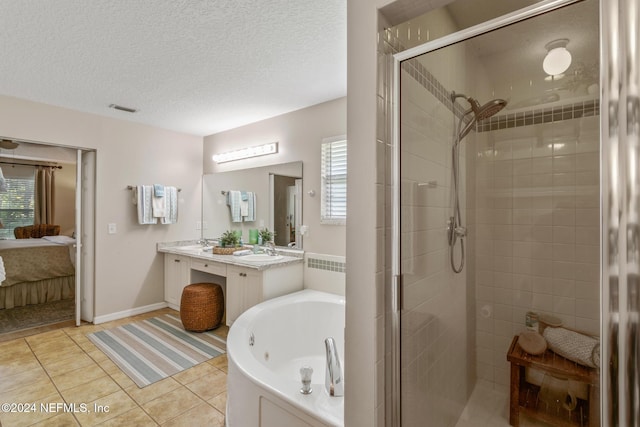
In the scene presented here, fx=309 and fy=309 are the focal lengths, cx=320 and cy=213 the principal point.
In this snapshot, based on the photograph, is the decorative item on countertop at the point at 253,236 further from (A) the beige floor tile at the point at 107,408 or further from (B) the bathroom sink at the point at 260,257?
(A) the beige floor tile at the point at 107,408

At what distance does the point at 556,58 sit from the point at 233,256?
308 centimetres

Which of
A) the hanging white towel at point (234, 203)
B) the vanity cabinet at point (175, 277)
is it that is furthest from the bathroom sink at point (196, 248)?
the hanging white towel at point (234, 203)

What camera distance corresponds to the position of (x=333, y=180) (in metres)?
3.00

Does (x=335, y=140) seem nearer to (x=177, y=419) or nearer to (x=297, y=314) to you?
(x=297, y=314)

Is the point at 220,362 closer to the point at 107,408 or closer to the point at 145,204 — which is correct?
the point at 107,408

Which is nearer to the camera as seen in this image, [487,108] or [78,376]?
[487,108]

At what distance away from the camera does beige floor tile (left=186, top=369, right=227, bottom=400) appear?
2.19 metres

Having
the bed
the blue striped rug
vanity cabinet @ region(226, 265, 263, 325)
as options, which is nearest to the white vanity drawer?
vanity cabinet @ region(226, 265, 263, 325)

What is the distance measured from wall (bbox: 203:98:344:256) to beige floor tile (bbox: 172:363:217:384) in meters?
1.37

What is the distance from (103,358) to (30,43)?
2.46 metres

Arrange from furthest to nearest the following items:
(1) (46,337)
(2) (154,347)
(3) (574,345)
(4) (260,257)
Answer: (4) (260,257), (1) (46,337), (2) (154,347), (3) (574,345)

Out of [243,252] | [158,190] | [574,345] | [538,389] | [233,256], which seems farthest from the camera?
[158,190]

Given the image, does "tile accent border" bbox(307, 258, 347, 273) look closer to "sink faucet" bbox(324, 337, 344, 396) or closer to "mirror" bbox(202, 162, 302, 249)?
"mirror" bbox(202, 162, 302, 249)

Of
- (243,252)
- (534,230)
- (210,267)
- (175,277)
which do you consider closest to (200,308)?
(210,267)
